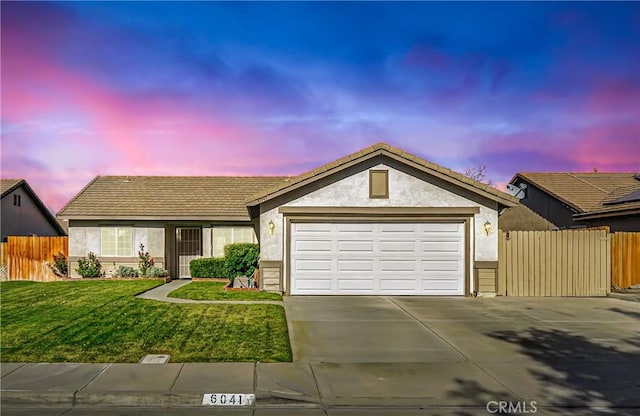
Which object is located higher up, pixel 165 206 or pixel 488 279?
pixel 165 206

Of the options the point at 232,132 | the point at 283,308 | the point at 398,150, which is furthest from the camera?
the point at 232,132

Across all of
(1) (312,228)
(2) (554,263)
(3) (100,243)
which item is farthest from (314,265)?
(3) (100,243)

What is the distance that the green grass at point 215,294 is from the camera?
13742 mm

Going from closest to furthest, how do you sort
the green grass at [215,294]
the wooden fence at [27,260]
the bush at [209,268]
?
the green grass at [215,294]
the bush at [209,268]
the wooden fence at [27,260]

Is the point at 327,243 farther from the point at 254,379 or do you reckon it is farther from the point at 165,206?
the point at 165,206

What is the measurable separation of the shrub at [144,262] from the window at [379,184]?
419 inches

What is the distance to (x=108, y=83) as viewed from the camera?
598 inches

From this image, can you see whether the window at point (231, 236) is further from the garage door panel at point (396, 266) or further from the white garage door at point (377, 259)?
the garage door panel at point (396, 266)

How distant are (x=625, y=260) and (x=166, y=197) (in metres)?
18.8

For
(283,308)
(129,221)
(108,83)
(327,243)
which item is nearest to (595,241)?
(327,243)

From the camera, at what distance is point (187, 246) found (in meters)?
21.1

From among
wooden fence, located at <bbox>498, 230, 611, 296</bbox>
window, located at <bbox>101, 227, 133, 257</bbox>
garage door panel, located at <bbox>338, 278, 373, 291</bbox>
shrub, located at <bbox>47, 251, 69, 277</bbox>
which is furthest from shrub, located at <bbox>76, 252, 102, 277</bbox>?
wooden fence, located at <bbox>498, 230, 611, 296</bbox>

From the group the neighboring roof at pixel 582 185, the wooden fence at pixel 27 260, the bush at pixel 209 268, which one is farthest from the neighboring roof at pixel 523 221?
the wooden fence at pixel 27 260

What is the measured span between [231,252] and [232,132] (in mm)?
5330
